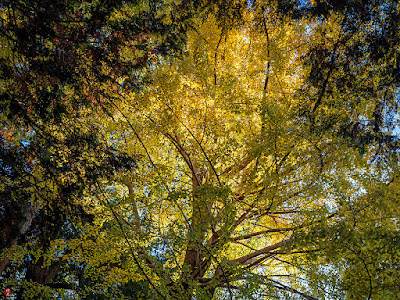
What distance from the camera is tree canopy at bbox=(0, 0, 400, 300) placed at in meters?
3.01

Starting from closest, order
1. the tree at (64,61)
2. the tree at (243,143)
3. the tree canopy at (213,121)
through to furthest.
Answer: the tree at (64,61) < the tree canopy at (213,121) < the tree at (243,143)

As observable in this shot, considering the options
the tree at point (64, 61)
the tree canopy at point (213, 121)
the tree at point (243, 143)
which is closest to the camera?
the tree at point (64, 61)

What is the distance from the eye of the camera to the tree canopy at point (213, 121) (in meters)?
3.01

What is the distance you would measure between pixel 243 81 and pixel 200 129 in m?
1.70

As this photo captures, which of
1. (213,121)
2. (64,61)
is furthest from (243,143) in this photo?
(64,61)

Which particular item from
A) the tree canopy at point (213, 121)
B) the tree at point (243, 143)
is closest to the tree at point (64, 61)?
the tree canopy at point (213, 121)

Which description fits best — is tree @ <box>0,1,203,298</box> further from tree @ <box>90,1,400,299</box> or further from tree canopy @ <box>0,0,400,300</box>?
tree @ <box>90,1,400,299</box>

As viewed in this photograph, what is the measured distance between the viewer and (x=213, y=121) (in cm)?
532

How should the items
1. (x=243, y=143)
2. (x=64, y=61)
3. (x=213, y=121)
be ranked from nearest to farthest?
(x=64, y=61) → (x=213, y=121) → (x=243, y=143)

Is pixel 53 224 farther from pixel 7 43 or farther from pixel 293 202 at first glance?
pixel 293 202

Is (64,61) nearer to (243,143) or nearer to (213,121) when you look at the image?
(213,121)

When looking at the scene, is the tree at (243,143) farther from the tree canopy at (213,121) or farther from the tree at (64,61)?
the tree at (64,61)

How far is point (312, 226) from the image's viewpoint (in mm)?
3545

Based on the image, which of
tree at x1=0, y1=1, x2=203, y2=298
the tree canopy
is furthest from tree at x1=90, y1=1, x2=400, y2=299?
tree at x1=0, y1=1, x2=203, y2=298
